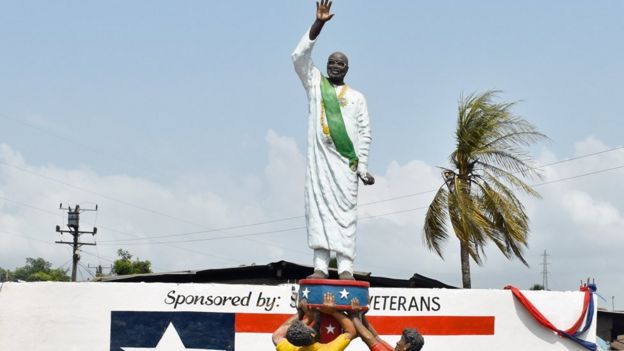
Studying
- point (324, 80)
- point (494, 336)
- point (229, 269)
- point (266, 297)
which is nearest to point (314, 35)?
point (324, 80)

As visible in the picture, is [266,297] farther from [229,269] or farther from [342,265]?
[229,269]

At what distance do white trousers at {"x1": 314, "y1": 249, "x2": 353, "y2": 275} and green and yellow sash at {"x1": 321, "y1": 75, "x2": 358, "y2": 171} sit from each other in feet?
2.98

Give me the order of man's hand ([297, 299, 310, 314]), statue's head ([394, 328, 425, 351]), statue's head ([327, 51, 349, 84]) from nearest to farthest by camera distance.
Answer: statue's head ([394, 328, 425, 351]) < man's hand ([297, 299, 310, 314]) < statue's head ([327, 51, 349, 84])

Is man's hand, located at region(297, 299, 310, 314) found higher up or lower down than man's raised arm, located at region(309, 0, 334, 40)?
lower down

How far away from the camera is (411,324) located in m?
12.7

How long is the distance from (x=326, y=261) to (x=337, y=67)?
6.63 ft

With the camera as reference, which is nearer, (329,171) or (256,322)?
(329,171)

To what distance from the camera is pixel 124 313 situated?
12.5m

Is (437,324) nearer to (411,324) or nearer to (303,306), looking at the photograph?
(411,324)

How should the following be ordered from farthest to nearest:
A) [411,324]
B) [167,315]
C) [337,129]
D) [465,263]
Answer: [465,263], [411,324], [167,315], [337,129]

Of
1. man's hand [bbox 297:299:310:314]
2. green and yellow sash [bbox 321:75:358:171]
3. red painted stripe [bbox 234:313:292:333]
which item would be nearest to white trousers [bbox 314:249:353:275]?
man's hand [bbox 297:299:310:314]

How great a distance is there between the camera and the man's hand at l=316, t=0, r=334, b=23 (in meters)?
9.34

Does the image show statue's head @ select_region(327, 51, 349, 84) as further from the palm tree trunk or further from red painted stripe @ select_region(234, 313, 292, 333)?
the palm tree trunk

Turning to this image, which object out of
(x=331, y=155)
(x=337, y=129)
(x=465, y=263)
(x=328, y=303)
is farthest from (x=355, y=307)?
(x=465, y=263)
